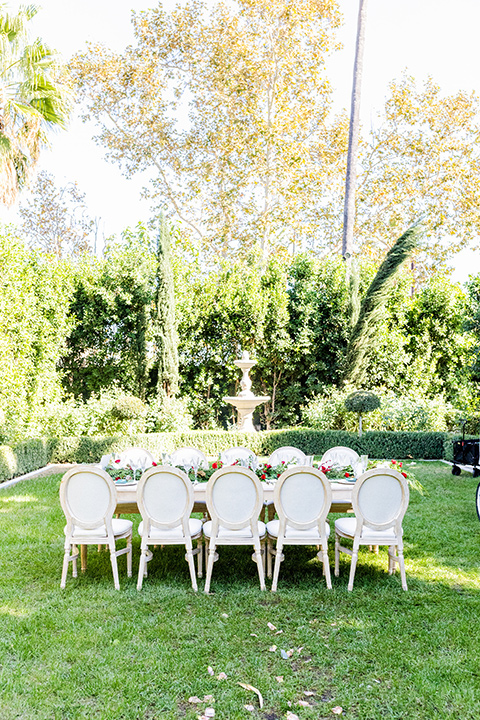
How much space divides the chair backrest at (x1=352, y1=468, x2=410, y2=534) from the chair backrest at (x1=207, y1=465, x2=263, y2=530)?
79cm

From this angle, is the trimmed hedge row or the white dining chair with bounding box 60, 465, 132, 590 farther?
the trimmed hedge row

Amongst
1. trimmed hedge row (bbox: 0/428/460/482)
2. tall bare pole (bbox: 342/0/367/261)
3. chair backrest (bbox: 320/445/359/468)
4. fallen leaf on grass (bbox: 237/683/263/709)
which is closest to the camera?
fallen leaf on grass (bbox: 237/683/263/709)

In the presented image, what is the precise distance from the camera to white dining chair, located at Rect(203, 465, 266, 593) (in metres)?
4.51

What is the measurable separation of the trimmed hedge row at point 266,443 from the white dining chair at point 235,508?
5328 millimetres

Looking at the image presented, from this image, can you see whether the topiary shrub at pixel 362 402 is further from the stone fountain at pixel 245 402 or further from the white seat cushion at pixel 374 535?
the white seat cushion at pixel 374 535

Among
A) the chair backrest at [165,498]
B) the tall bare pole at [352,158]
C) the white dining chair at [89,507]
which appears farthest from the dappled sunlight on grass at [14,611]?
the tall bare pole at [352,158]

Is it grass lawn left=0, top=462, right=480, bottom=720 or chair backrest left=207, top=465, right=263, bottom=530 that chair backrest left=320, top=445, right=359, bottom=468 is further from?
chair backrest left=207, top=465, right=263, bottom=530

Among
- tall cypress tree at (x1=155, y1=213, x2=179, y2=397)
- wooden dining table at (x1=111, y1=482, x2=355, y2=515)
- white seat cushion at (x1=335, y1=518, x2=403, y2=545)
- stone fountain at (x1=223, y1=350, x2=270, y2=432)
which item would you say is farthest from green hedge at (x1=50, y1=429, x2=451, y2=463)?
white seat cushion at (x1=335, y1=518, x2=403, y2=545)

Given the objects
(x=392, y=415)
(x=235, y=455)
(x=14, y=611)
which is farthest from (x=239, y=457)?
(x=392, y=415)

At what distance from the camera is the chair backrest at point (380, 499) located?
4.53 m

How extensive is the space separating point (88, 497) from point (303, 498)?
1.74 meters

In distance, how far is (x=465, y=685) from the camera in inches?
122

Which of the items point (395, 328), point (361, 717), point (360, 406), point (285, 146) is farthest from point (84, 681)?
point (285, 146)

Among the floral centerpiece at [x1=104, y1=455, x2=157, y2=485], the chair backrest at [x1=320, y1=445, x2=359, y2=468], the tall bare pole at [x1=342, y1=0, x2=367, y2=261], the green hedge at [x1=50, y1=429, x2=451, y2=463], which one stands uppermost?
the tall bare pole at [x1=342, y1=0, x2=367, y2=261]
